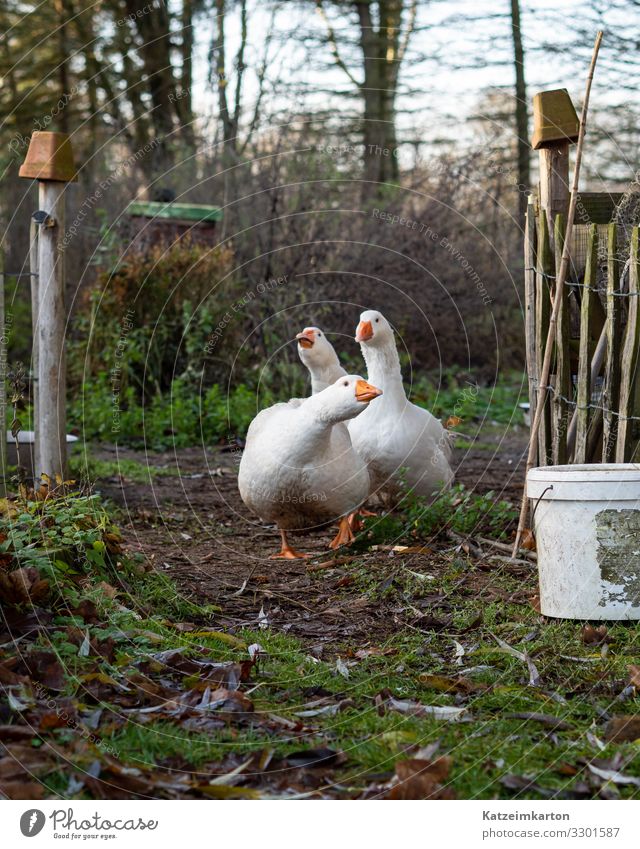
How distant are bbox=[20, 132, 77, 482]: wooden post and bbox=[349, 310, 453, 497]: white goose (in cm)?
210

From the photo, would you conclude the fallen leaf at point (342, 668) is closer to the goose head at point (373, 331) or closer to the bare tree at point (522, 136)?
the goose head at point (373, 331)

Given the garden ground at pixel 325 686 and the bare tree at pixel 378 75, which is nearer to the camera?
the garden ground at pixel 325 686

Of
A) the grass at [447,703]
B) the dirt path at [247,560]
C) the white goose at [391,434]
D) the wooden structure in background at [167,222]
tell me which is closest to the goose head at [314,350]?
the white goose at [391,434]

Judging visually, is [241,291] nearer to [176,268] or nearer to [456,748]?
[176,268]

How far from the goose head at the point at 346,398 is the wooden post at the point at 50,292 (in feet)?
7.10

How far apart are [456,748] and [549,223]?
3653 mm

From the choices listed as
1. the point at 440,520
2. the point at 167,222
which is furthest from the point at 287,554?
the point at 167,222

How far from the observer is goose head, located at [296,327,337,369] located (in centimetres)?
667

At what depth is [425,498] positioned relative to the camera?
6.11 meters

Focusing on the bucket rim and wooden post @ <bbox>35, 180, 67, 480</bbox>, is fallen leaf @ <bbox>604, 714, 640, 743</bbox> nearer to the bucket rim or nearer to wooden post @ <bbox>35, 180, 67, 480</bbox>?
the bucket rim

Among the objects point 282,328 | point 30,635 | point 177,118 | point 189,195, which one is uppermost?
point 177,118

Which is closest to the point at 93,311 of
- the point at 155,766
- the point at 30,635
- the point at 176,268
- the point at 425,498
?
the point at 176,268

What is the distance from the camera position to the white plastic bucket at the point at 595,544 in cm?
403

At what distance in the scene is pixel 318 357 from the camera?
6.76 metres
